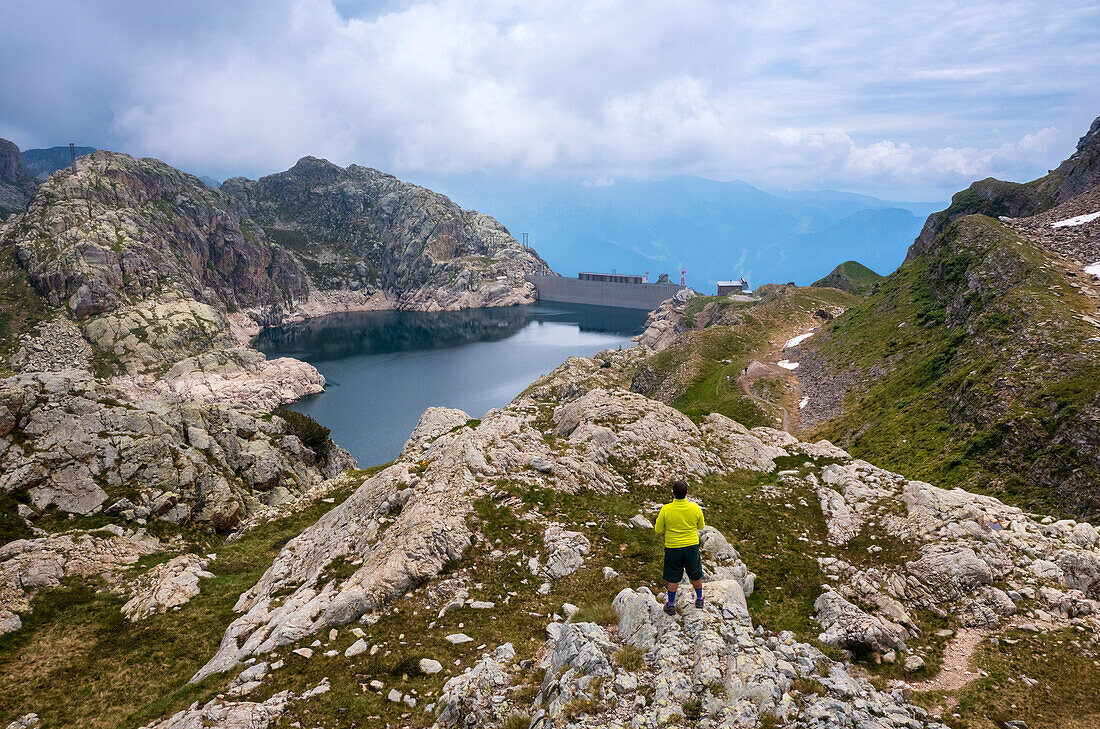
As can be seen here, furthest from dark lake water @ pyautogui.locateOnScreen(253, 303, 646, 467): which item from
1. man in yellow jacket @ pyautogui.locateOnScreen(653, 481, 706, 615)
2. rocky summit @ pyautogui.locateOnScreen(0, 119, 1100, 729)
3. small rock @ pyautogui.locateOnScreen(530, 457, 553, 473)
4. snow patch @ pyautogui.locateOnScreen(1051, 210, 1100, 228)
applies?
snow patch @ pyautogui.locateOnScreen(1051, 210, 1100, 228)

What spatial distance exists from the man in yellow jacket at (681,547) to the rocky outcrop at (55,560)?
27.6 meters

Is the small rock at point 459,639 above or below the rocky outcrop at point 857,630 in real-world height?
below

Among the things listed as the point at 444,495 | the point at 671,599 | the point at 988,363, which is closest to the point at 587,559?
the point at 671,599

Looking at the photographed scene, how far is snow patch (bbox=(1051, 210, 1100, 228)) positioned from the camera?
53647 millimetres

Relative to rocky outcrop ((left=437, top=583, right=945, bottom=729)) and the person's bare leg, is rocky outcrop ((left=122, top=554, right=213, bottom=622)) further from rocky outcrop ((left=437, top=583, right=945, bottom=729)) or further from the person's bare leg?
the person's bare leg

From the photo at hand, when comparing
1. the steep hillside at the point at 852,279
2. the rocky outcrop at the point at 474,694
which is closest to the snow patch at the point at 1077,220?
the steep hillside at the point at 852,279

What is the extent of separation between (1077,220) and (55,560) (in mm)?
91385

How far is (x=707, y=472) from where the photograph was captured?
1064 inches

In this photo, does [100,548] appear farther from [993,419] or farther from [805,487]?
[993,419]

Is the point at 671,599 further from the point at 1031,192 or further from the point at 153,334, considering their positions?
the point at 153,334

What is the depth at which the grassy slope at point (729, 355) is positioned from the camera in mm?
60188

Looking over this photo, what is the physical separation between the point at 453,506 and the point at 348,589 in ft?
15.3

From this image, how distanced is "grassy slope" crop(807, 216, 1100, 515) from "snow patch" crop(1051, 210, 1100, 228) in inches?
206

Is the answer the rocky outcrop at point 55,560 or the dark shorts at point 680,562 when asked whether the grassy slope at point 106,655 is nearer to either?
the rocky outcrop at point 55,560
